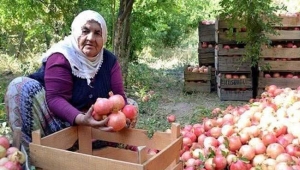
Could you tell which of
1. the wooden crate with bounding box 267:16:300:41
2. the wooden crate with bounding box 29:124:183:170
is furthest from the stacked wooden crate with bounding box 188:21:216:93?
the wooden crate with bounding box 29:124:183:170

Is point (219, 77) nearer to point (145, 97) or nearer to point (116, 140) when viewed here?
point (145, 97)

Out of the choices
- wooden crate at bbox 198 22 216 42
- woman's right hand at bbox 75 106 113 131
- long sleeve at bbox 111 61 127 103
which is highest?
wooden crate at bbox 198 22 216 42

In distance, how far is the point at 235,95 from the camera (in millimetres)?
6547

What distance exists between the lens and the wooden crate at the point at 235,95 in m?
6.49

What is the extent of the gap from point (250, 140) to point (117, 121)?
50.4 inches

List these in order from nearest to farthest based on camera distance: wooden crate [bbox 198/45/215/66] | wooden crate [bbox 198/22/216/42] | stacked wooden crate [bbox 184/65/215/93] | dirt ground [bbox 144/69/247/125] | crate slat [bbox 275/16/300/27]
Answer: dirt ground [bbox 144/69/247/125] → crate slat [bbox 275/16/300/27] → stacked wooden crate [bbox 184/65/215/93] → wooden crate [bbox 198/22/216/42] → wooden crate [bbox 198/45/215/66]

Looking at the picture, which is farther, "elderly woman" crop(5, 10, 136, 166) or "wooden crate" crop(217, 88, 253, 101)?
"wooden crate" crop(217, 88, 253, 101)

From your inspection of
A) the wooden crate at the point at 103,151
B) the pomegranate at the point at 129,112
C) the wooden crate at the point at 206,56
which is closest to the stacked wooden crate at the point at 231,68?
the wooden crate at the point at 206,56

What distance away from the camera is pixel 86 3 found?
24.7 ft

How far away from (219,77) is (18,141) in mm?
4796

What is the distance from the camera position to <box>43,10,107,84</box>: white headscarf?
2750mm

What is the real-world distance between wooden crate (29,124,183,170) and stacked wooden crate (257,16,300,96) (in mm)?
4245

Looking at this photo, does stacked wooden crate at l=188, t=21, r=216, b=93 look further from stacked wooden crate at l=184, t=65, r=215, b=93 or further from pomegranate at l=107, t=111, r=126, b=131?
pomegranate at l=107, t=111, r=126, b=131

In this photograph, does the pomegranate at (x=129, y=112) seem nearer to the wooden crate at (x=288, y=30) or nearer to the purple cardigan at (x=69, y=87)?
the purple cardigan at (x=69, y=87)
